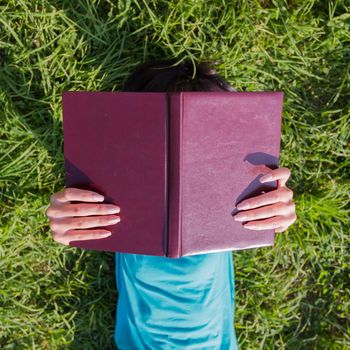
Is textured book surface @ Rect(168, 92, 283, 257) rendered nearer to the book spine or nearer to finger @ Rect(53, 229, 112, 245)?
the book spine

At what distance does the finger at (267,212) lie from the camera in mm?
875

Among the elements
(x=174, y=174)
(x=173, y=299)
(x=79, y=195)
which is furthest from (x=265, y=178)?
(x=173, y=299)

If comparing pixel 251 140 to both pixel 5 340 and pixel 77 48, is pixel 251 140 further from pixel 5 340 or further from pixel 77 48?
pixel 5 340

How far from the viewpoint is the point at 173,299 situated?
1167 mm

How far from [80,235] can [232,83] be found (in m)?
0.64

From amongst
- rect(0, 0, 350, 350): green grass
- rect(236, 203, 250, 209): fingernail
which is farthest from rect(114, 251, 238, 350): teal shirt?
rect(236, 203, 250, 209): fingernail

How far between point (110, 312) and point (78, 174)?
2.20ft

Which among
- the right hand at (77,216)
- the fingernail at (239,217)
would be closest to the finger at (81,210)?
the right hand at (77,216)

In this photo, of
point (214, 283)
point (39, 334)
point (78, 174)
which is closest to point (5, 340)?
point (39, 334)

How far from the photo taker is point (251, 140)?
33.4 inches

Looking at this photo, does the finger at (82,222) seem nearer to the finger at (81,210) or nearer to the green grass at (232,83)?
the finger at (81,210)

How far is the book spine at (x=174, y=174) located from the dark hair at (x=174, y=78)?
0.28 m

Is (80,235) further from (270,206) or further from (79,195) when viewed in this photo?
(270,206)

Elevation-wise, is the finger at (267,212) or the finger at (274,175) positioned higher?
the finger at (274,175)
